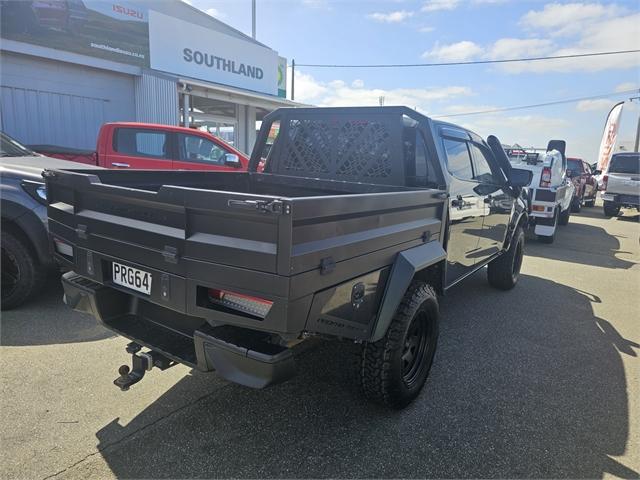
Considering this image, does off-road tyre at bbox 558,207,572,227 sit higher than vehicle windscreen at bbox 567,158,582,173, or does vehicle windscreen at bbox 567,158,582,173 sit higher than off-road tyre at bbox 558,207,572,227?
vehicle windscreen at bbox 567,158,582,173

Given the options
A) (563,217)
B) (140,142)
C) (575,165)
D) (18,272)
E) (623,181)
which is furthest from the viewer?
(575,165)

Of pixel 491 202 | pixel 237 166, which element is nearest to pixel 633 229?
A: pixel 491 202

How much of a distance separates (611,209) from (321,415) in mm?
16436

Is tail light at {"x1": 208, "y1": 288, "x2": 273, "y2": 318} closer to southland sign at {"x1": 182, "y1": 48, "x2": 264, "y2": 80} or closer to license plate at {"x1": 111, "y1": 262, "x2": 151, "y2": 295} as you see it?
license plate at {"x1": 111, "y1": 262, "x2": 151, "y2": 295}

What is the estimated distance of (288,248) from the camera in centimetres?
177

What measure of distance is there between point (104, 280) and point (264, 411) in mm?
1269

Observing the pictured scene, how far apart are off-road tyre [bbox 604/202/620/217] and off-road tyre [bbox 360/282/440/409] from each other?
1521 cm

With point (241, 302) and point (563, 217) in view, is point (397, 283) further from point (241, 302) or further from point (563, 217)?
point (563, 217)

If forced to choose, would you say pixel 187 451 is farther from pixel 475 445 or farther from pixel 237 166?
pixel 237 166

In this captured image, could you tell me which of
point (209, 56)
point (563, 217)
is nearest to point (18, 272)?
point (209, 56)

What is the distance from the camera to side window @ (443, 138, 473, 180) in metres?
3.55

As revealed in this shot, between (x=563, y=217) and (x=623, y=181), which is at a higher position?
(x=623, y=181)

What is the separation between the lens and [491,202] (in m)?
4.43

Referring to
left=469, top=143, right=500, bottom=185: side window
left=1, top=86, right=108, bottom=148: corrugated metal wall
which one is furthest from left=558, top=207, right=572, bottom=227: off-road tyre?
left=1, top=86, right=108, bottom=148: corrugated metal wall
